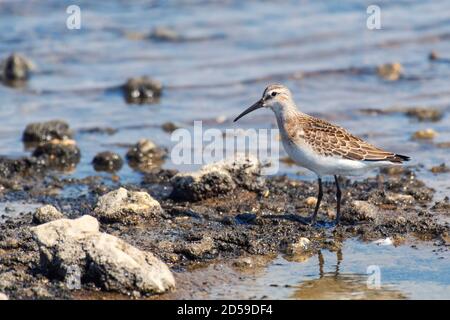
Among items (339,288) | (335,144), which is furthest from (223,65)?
(339,288)

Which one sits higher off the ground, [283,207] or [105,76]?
[105,76]

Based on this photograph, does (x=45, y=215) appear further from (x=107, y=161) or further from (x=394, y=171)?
(x=394, y=171)

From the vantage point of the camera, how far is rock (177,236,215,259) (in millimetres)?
8227

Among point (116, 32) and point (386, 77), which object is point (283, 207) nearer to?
point (386, 77)

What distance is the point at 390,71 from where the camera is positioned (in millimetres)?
16750

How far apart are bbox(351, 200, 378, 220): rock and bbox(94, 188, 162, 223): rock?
6.89ft

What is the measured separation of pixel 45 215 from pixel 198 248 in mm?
1873

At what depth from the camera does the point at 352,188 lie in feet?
35.8
